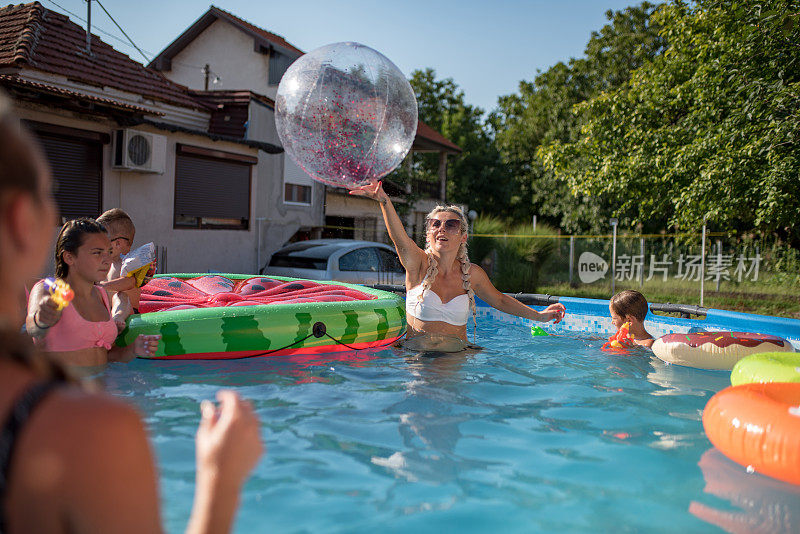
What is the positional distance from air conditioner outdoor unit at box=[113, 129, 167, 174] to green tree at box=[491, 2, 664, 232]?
57.9 feet

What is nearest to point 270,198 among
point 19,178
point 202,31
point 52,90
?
point 52,90

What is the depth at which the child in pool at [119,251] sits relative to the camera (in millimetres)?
4871

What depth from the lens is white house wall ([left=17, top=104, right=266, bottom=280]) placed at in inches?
441

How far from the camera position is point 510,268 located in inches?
559

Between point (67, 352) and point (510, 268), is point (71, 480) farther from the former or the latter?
point (510, 268)

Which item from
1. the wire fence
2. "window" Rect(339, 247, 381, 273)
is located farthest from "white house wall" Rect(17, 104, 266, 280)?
"window" Rect(339, 247, 381, 273)

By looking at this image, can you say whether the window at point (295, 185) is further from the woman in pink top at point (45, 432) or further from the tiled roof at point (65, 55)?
the woman in pink top at point (45, 432)

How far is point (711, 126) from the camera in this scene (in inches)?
443

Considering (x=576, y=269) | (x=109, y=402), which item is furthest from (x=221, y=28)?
(x=109, y=402)

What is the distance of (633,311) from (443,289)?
6.79 ft

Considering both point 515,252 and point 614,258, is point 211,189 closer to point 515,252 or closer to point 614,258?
point 515,252

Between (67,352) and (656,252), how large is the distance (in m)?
13.9

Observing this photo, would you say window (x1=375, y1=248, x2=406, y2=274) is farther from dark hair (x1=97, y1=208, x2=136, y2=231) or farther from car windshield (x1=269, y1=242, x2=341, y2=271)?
dark hair (x1=97, y1=208, x2=136, y2=231)

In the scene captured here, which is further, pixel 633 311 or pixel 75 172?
pixel 75 172
